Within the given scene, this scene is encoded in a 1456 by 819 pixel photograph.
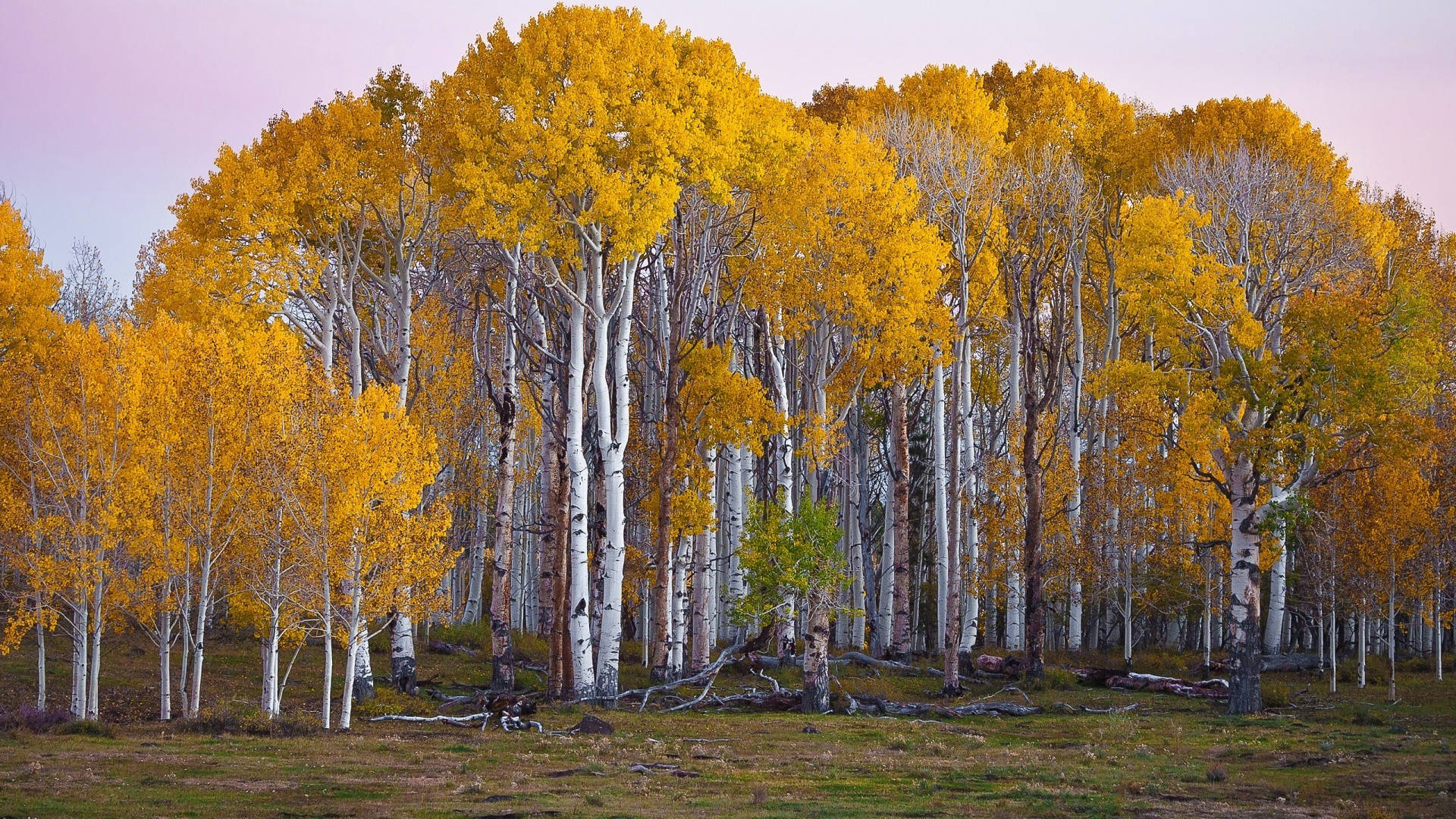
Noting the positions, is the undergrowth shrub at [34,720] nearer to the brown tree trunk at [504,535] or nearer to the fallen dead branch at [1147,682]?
the brown tree trunk at [504,535]

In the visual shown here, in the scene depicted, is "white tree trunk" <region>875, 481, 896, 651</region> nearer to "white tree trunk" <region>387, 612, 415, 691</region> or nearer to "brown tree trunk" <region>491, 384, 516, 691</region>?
"brown tree trunk" <region>491, 384, 516, 691</region>

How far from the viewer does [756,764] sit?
18516 mm

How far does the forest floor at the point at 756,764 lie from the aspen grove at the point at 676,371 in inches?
67.3

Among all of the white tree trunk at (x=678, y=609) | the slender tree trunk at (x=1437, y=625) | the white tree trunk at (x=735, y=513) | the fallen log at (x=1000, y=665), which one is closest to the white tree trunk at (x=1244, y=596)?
the fallen log at (x=1000, y=665)

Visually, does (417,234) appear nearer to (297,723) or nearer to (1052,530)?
(297,723)

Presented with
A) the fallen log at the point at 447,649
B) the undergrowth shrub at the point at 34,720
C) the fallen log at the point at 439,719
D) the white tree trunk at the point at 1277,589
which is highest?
the white tree trunk at the point at 1277,589

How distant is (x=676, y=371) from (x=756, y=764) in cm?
1110

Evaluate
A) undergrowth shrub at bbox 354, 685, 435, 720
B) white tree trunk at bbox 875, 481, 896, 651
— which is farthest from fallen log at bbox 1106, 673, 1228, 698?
undergrowth shrub at bbox 354, 685, 435, 720

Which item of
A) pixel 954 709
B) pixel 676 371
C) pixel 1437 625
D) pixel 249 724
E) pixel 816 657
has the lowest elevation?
pixel 954 709

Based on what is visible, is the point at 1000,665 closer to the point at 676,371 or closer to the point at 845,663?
the point at 845,663

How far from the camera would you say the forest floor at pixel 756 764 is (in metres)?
14.3

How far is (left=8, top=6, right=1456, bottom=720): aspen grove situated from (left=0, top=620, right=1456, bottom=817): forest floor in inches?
67.3

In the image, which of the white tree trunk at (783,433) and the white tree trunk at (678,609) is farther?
the white tree trunk at (783,433)

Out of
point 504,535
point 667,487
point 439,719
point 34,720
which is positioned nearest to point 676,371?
point 667,487
